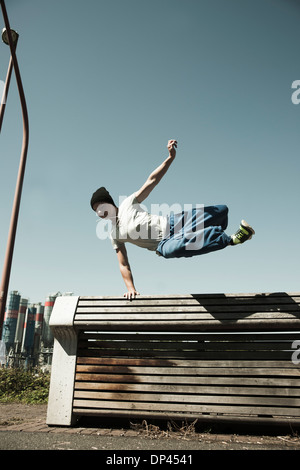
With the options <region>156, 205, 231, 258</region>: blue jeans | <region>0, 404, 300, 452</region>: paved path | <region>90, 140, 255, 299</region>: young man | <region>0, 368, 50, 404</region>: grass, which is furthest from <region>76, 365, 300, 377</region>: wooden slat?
<region>0, 368, 50, 404</region>: grass

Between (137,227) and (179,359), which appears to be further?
(137,227)

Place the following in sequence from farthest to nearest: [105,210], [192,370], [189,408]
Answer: [105,210]
[192,370]
[189,408]

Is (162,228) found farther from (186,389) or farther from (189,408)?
(189,408)

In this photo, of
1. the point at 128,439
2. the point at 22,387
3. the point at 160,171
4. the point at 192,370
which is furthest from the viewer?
the point at 22,387

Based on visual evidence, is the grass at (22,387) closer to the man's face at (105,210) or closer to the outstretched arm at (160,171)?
the man's face at (105,210)

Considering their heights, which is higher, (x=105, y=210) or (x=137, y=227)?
(x=105, y=210)

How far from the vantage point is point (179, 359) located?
3777mm

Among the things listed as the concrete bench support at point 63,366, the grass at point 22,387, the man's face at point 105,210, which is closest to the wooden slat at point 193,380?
the concrete bench support at point 63,366

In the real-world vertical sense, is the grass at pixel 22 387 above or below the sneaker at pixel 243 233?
below

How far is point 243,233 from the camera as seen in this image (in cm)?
397

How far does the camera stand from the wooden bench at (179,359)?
3.50 metres

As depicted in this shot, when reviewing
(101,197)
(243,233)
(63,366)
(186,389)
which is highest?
(101,197)

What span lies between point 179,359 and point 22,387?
20.4 feet

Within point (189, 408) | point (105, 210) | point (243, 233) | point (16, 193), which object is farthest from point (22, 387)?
point (243, 233)
